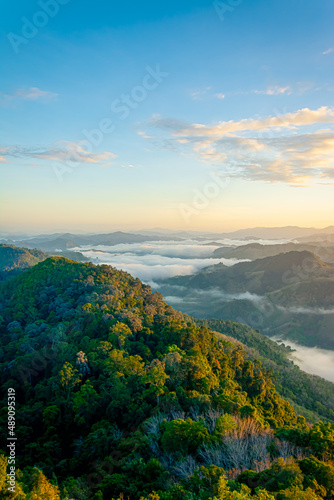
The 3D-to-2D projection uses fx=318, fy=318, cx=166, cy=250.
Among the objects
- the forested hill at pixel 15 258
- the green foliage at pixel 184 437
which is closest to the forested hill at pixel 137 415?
the green foliage at pixel 184 437

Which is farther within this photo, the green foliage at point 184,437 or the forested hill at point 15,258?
the forested hill at point 15,258

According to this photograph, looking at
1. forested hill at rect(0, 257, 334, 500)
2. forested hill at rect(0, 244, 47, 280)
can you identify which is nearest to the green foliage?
forested hill at rect(0, 257, 334, 500)

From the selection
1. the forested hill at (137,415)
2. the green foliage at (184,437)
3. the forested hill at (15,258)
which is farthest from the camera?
the forested hill at (15,258)

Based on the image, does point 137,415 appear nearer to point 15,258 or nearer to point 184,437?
point 184,437

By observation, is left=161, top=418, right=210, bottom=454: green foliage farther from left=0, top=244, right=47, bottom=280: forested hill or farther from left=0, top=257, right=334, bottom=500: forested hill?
left=0, top=244, right=47, bottom=280: forested hill

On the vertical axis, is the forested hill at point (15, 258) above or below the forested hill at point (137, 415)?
above

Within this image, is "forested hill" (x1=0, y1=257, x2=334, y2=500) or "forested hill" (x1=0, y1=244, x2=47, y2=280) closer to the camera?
"forested hill" (x1=0, y1=257, x2=334, y2=500)

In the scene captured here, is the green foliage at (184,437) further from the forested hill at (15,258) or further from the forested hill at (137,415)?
the forested hill at (15,258)

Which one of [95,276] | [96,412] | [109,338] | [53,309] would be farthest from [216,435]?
[95,276]

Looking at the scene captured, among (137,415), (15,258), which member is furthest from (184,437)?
(15,258)
